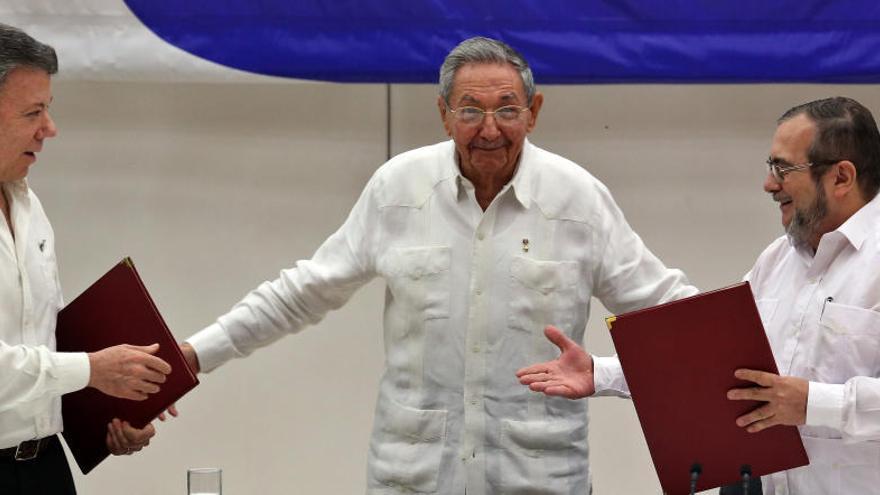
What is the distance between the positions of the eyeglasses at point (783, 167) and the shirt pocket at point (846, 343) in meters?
0.28

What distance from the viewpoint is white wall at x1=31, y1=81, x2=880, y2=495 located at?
12.2ft

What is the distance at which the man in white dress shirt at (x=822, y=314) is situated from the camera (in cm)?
207

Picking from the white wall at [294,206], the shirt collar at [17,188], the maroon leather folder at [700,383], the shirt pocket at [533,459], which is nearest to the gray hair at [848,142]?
the maroon leather folder at [700,383]

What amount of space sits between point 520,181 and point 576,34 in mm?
1017

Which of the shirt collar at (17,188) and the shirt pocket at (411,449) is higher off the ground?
the shirt collar at (17,188)

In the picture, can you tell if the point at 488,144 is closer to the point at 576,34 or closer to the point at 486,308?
the point at 486,308

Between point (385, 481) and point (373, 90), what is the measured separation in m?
1.54

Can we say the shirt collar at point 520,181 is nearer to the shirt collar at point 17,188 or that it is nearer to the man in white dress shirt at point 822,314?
the man in white dress shirt at point 822,314

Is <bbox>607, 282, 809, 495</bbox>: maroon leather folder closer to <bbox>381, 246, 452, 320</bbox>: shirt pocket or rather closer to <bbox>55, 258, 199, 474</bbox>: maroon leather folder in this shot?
<bbox>381, 246, 452, 320</bbox>: shirt pocket

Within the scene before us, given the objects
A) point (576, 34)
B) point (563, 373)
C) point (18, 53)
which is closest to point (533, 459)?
point (563, 373)

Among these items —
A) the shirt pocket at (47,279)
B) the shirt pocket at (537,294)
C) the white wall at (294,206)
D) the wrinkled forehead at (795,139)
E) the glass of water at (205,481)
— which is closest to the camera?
the glass of water at (205,481)

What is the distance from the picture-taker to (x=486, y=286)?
250cm

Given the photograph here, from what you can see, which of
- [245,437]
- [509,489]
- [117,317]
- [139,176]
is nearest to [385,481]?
[509,489]

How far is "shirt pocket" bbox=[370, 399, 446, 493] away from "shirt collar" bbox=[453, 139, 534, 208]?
18.6 inches
